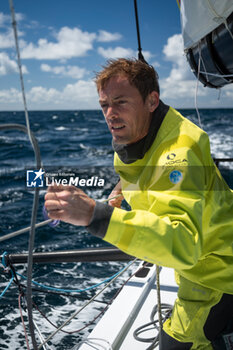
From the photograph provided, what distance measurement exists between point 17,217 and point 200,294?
7211 millimetres

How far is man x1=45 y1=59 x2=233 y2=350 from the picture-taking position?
965mm

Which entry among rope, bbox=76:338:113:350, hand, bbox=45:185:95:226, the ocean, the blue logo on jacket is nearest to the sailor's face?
the ocean

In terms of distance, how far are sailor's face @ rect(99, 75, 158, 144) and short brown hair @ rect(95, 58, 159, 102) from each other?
2 cm

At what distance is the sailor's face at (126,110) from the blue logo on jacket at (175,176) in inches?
14.1

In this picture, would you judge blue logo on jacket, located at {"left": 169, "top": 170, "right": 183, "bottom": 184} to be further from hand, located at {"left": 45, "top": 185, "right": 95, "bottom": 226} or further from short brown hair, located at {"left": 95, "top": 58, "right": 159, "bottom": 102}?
short brown hair, located at {"left": 95, "top": 58, "right": 159, "bottom": 102}

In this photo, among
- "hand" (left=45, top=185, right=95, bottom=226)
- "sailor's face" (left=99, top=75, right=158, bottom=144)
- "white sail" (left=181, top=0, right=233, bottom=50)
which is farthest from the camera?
"white sail" (left=181, top=0, right=233, bottom=50)

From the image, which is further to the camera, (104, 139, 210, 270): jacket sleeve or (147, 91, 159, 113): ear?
(147, 91, 159, 113): ear

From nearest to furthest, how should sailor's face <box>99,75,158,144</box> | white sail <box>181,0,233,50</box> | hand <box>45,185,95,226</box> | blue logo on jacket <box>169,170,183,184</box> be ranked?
hand <box>45,185,95,226</box>, blue logo on jacket <box>169,170,183,184</box>, sailor's face <box>99,75,158,144</box>, white sail <box>181,0,233,50</box>

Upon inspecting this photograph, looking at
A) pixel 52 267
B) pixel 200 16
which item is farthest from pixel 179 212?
pixel 52 267

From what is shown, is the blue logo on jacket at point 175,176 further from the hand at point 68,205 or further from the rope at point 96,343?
the rope at point 96,343

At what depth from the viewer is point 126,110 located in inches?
52.8

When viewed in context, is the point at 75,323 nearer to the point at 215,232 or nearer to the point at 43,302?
the point at 43,302

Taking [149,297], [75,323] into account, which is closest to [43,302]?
[75,323]

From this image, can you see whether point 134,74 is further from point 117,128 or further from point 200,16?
point 200,16
